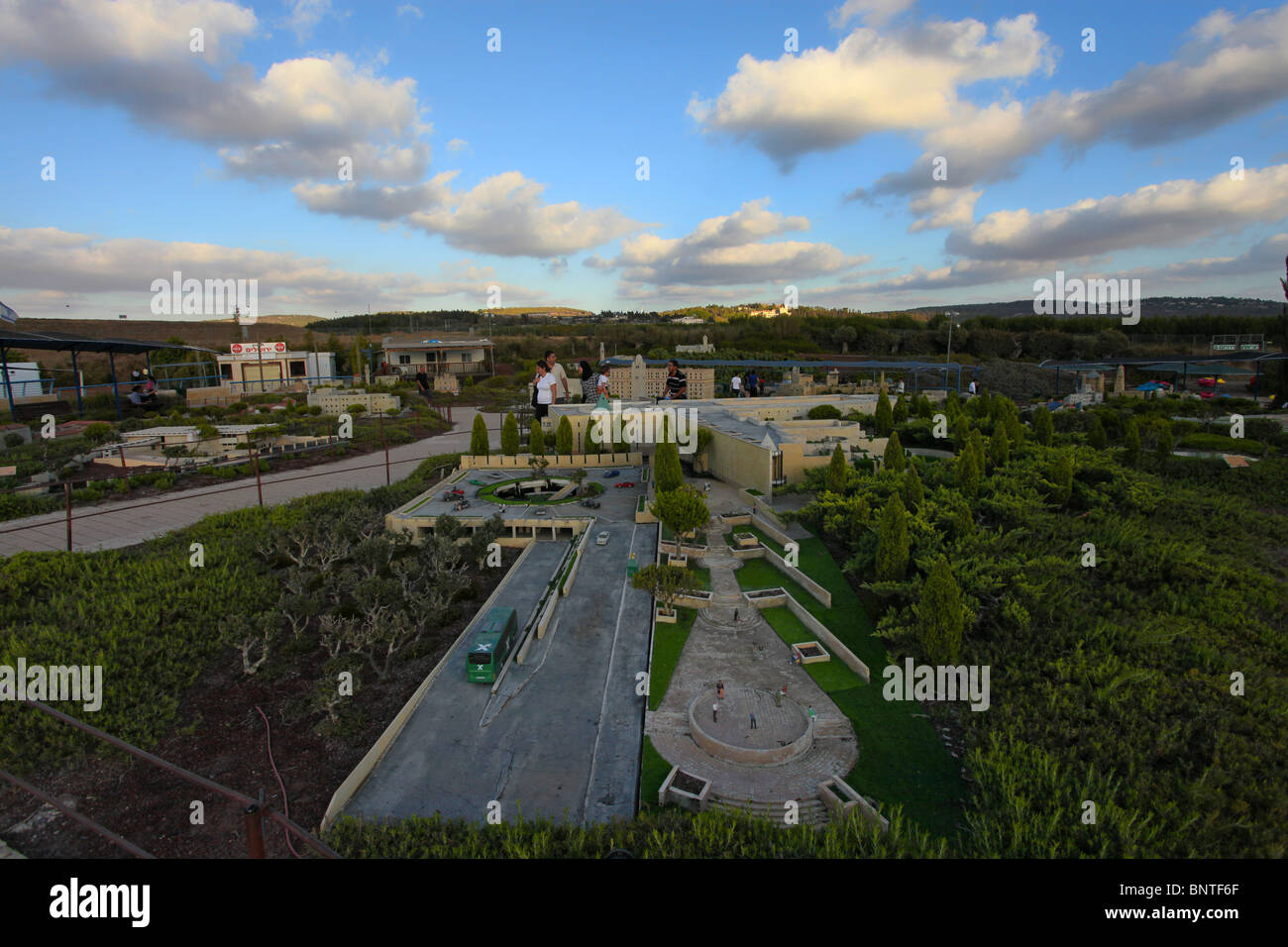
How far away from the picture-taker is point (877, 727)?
1645 centimetres

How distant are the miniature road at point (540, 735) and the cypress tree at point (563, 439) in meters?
19.5

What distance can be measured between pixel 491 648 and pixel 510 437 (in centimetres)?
2513

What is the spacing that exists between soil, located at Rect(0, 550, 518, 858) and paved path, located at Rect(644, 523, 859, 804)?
24.4 ft

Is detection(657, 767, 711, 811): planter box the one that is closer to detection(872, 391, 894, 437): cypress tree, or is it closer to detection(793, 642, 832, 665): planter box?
detection(793, 642, 832, 665): planter box

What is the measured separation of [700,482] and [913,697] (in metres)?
20.5

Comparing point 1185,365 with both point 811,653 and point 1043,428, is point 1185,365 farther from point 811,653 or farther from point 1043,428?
point 811,653

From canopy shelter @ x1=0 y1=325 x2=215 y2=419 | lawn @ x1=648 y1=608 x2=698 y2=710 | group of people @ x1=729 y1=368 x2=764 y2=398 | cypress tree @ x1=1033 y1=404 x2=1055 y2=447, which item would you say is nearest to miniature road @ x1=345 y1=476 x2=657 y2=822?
lawn @ x1=648 y1=608 x2=698 y2=710

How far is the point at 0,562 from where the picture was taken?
24.4 m

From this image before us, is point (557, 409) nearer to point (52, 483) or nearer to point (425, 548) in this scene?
point (425, 548)

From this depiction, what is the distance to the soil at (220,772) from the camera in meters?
13.4

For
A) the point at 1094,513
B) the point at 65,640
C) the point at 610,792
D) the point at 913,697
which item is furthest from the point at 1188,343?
the point at 65,640

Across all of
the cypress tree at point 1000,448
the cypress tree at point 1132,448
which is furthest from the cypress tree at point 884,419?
the cypress tree at point 1132,448

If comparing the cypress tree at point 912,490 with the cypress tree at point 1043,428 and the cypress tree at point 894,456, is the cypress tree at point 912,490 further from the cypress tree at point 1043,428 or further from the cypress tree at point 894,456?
the cypress tree at point 1043,428

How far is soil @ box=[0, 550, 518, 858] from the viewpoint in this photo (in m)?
13.4
